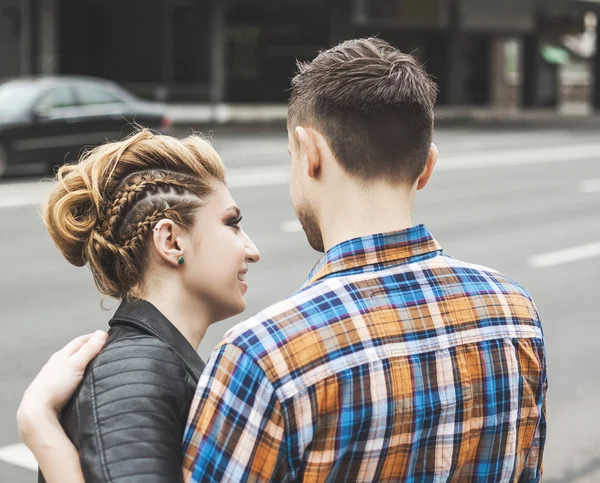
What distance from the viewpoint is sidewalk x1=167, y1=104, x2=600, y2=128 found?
30.7 metres

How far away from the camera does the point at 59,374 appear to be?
1843 mm

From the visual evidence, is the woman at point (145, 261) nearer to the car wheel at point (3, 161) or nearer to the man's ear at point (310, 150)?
the man's ear at point (310, 150)

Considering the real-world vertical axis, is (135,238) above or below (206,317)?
above

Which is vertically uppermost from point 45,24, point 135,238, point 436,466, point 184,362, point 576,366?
point 45,24

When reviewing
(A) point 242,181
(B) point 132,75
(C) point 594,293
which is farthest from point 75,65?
(C) point 594,293

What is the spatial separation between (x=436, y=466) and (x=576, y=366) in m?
5.54

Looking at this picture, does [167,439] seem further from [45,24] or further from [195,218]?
[45,24]

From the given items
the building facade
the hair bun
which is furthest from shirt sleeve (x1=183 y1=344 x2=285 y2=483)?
the building facade

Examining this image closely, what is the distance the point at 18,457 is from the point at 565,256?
7.79 metres

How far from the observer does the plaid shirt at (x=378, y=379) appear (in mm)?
1521

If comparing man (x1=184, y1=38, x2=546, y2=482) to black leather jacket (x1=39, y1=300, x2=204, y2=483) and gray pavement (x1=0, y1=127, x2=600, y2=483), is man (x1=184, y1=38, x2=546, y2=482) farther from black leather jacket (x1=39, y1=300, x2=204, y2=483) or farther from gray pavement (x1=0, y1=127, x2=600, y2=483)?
gray pavement (x1=0, y1=127, x2=600, y2=483)

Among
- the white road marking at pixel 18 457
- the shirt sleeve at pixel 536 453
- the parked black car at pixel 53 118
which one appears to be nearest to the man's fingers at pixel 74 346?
the shirt sleeve at pixel 536 453

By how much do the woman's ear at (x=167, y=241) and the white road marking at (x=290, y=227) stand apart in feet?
34.5

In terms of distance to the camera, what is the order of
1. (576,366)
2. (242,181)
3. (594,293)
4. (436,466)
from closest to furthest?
1. (436,466)
2. (576,366)
3. (594,293)
4. (242,181)
